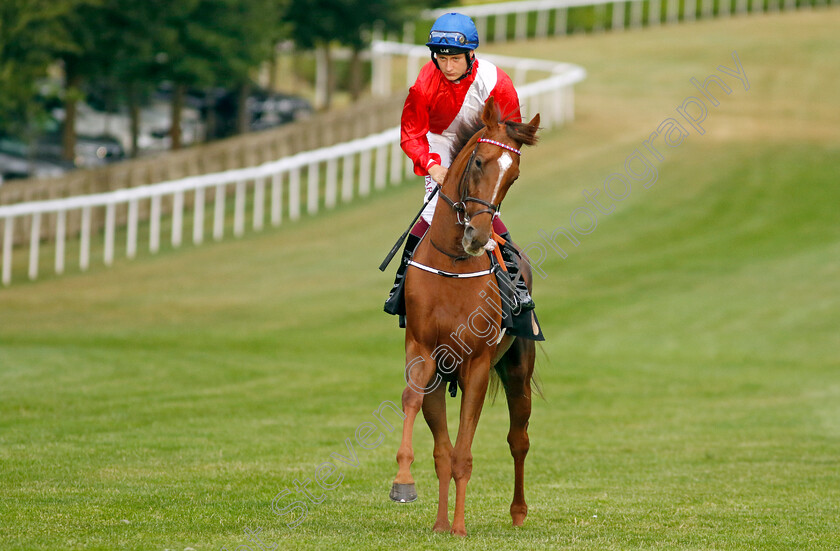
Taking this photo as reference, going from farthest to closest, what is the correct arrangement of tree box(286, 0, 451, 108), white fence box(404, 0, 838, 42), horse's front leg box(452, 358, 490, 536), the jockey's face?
white fence box(404, 0, 838, 42), tree box(286, 0, 451, 108), the jockey's face, horse's front leg box(452, 358, 490, 536)

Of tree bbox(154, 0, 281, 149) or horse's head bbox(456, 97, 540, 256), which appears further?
tree bbox(154, 0, 281, 149)

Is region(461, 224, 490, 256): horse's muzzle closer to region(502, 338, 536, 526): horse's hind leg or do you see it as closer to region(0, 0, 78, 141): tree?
region(502, 338, 536, 526): horse's hind leg

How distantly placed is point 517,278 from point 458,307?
787 millimetres

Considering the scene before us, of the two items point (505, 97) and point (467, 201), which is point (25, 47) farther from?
point (467, 201)

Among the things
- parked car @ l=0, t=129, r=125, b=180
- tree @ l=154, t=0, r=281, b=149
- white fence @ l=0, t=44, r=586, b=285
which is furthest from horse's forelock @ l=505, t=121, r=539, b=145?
tree @ l=154, t=0, r=281, b=149

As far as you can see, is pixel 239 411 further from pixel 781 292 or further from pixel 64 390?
pixel 781 292

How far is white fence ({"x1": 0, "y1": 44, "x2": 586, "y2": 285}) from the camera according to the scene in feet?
72.4

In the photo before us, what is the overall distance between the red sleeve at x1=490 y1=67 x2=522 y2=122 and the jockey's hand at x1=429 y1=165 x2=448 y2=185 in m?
0.53

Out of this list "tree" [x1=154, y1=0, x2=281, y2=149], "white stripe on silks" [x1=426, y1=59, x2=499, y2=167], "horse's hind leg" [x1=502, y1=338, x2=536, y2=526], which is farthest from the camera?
"tree" [x1=154, y1=0, x2=281, y2=149]

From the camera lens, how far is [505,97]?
7805 mm

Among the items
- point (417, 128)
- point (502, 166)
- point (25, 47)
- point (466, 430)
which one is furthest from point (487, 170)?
point (25, 47)

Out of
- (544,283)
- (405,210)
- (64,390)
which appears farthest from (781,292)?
(64,390)

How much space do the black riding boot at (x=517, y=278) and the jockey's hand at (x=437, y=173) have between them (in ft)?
2.55

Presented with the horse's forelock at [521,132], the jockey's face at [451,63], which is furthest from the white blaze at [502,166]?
the jockey's face at [451,63]
